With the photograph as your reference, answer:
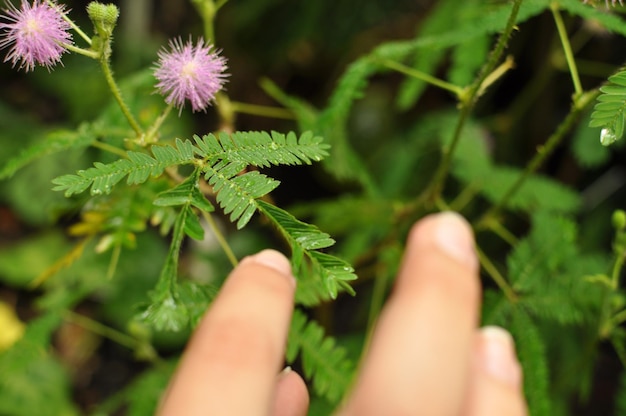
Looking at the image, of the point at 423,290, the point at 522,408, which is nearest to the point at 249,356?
the point at 423,290

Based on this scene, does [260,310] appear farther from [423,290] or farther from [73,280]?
[73,280]

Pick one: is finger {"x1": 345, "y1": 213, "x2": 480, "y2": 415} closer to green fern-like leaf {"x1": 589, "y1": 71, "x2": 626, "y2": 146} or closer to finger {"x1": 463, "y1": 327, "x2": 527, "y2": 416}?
finger {"x1": 463, "y1": 327, "x2": 527, "y2": 416}

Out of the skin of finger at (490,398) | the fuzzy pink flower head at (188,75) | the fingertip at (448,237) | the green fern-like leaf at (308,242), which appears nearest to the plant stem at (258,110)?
the fuzzy pink flower head at (188,75)

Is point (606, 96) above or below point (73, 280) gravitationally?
above

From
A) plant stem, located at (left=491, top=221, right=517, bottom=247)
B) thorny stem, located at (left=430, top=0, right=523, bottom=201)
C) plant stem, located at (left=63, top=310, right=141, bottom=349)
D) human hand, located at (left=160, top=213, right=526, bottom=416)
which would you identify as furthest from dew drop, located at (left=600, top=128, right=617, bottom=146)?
plant stem, located at (left=63, top=310, right=141, bottom=349)

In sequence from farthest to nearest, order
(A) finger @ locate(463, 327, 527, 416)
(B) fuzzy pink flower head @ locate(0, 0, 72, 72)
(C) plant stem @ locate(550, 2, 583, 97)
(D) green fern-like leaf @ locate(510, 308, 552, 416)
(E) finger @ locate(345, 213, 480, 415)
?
(D) green fern-like leaf @ locate(510, 308, 552, 416)
(C) plant stem @ locate(550, 2, 583, 97)
(B) fuzzy pink flower head @ locate(0, 0, 72, 72)
(A) finger @ locate(463, 327, 527, 416)
(E) finger @ locate(345, 213, 480, 415)
